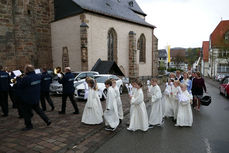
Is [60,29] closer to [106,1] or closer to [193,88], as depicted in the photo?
[106,1]

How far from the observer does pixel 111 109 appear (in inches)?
215

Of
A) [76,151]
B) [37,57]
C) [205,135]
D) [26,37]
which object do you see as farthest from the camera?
[37,57]

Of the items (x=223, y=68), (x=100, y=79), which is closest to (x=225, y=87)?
(x=100, y=79)

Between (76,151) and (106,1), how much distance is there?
2085 cm

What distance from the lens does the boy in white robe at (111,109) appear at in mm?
5414

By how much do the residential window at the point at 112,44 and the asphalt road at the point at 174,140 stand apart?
1518 cm

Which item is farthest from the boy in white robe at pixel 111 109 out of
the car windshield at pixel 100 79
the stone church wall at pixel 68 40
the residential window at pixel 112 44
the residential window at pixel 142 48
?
the residential window at pixel 142 48

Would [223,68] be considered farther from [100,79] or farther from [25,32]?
[25,32]

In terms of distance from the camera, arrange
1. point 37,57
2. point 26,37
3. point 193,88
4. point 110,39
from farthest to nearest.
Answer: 1. point 110,39
2. point 37,57
3. point 26,37
4. point 193,88

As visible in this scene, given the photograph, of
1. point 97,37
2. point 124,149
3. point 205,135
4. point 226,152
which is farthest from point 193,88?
point 97,37

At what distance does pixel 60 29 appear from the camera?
18750mm

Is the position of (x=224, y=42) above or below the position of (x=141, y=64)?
above

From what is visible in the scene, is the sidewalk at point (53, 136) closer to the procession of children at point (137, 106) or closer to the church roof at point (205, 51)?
the procession of children at point (137, 106)

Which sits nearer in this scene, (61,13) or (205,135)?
(205,135)
